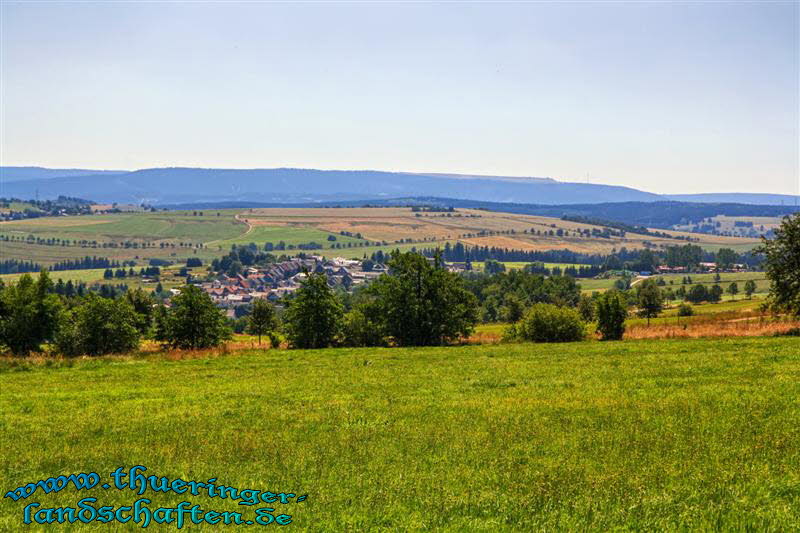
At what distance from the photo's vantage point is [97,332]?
51875 mm

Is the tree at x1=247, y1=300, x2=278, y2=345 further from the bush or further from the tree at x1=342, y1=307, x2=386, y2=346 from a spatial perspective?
the bush

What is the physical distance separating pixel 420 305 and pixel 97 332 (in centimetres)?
2780

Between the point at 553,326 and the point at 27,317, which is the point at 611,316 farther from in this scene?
the point at 27,317

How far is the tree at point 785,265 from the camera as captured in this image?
4306 centimetres

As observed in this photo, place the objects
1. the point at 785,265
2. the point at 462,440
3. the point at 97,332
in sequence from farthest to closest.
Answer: the point at 97,332
the point at 785,265
the point at 462,440

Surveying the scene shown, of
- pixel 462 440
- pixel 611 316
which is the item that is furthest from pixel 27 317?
pixel 611 316

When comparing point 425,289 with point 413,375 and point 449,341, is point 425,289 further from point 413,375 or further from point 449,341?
point 413,375

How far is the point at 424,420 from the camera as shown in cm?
1953

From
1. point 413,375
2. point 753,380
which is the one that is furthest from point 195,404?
point 753,380

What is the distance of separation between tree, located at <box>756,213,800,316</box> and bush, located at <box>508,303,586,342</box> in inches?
549

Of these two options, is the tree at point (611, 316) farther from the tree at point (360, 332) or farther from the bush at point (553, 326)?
the tree at point (360, 332)

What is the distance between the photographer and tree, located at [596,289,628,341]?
4800 centimetres

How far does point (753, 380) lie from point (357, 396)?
1530 centimetres

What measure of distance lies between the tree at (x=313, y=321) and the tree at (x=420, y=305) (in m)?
4.50
